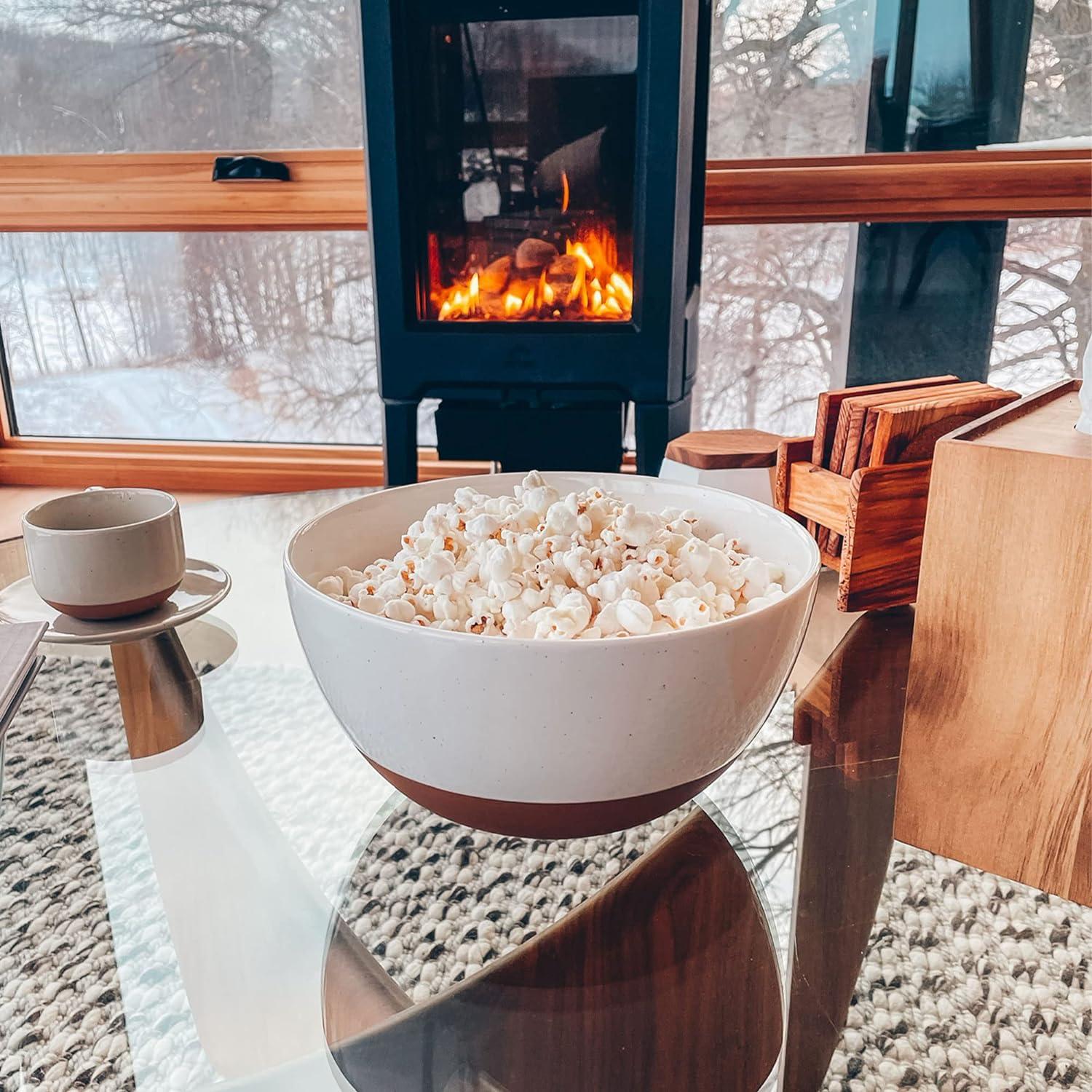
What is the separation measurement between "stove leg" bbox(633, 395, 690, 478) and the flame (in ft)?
0.55

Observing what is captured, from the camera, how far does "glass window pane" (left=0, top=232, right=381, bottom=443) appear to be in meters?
2.45

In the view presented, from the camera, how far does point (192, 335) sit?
255 centimetres

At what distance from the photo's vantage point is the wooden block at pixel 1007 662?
20.5 inches

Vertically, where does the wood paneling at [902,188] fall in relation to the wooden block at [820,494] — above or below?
above

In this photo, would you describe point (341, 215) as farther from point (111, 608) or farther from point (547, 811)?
point (547, 811)

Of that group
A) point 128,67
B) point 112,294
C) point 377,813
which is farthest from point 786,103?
point 377,813

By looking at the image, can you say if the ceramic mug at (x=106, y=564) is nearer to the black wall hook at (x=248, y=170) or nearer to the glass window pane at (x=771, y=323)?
the black wall hook at (x=248, y=170)

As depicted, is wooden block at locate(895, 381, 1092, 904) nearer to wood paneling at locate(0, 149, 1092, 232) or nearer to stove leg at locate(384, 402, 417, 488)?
stove leg at locate(384, 402, 417, 488)

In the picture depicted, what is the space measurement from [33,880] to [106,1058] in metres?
0.16

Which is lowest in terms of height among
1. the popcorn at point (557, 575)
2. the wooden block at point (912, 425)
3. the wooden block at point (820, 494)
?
the wooden block at point (820, 494)

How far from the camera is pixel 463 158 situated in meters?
1.65

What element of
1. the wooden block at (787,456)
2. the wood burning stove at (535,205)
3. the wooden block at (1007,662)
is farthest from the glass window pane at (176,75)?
the wooden block at (1007,662)

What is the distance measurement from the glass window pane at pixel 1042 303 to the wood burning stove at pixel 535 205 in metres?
0.93

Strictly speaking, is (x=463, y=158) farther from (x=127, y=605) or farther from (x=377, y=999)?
(x=377, y=999)
